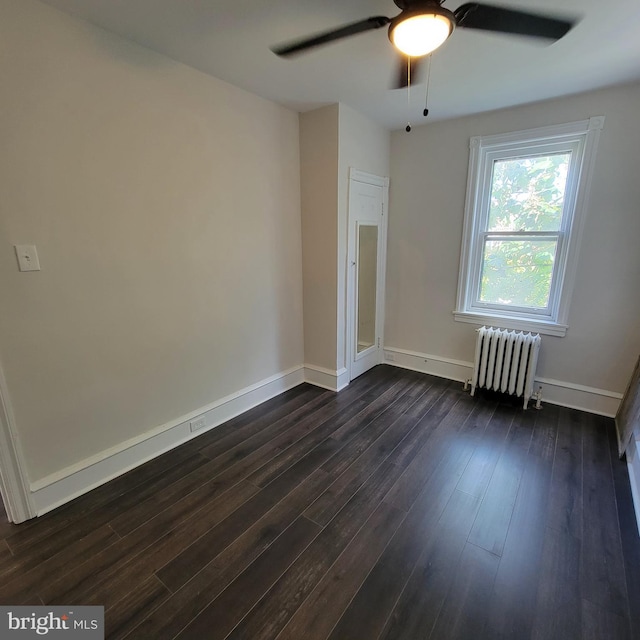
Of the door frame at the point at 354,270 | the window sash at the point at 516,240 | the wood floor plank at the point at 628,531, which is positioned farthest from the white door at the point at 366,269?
the wood floor plank at the point at 628,531

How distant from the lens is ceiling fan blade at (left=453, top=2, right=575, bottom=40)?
4.39ft

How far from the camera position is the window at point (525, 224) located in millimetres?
2752

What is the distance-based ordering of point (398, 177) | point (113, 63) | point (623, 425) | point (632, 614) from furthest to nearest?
point (398, 177)
point (623, 425)
point (113, 63)
point (632, 614)

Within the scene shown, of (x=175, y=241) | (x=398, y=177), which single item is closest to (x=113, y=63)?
(x=175, y=241)

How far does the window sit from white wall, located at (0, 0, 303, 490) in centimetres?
193

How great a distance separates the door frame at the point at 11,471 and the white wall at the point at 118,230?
2.0 inches

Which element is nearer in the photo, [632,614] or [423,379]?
[632,614]

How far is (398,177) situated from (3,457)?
379 centimetres

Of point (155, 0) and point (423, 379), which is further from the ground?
point (155, 0)

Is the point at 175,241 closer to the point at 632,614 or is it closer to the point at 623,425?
the point at 632,614

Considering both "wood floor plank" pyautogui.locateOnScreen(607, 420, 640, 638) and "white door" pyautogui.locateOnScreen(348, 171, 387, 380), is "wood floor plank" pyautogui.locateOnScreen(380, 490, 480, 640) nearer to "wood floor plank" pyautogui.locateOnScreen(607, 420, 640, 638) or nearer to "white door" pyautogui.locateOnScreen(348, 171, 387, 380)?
"wood floor plank" pyautogui.locateOnScreen(607, 420, 640, 638)

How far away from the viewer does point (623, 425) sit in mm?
2439

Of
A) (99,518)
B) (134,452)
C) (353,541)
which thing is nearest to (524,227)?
(353,541)

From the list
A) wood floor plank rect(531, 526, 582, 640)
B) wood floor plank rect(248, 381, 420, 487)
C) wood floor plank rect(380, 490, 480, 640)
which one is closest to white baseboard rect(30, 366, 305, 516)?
wood floor plank rect(248, 381, 420, 487)
